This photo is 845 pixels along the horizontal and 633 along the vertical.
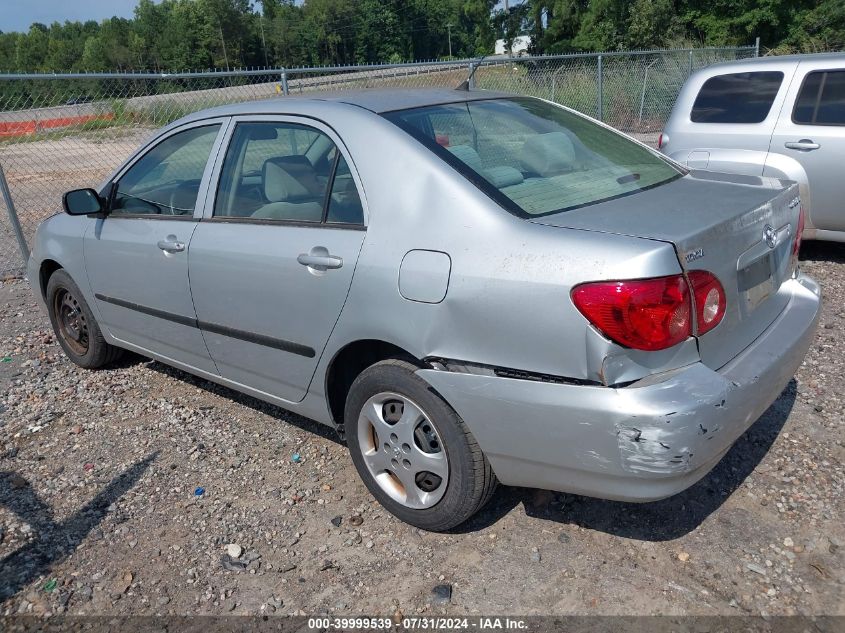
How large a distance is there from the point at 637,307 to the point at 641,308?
0.02 meters

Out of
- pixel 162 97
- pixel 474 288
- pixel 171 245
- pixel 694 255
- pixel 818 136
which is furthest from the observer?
pixel 162 97

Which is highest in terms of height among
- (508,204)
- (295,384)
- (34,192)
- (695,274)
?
(508,204)

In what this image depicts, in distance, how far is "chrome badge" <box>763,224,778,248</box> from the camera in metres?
2.84

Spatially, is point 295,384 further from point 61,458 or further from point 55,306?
point 55,306

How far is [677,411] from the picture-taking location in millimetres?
2344

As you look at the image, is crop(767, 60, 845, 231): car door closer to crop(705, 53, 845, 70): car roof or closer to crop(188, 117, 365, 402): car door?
crop(705, 53, 845, 70): car roof

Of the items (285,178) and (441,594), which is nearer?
(441,594)

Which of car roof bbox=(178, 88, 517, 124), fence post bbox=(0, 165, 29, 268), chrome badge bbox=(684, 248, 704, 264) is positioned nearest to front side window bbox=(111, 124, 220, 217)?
car roof bbox=(178, 88, 517, 124)

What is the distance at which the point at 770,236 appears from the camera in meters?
2.88

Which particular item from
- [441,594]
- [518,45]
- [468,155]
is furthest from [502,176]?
[518,45]

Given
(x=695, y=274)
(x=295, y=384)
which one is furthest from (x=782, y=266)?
(x=295, y=384)

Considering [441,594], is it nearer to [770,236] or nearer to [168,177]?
[770,236]

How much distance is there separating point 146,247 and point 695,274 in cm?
288

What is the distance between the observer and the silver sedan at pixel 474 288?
2395 mm
